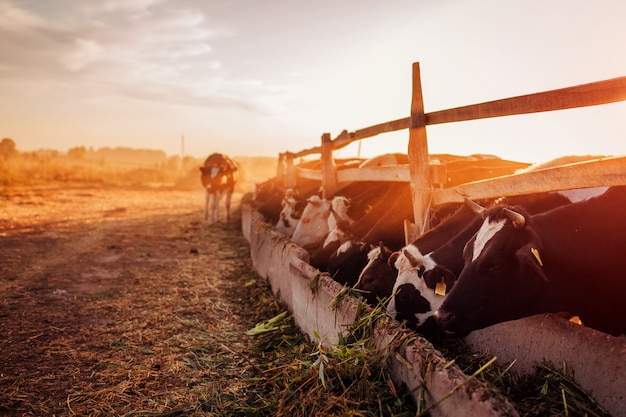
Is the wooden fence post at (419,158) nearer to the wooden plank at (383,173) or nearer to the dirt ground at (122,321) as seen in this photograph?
the wooden plank at (383,173)

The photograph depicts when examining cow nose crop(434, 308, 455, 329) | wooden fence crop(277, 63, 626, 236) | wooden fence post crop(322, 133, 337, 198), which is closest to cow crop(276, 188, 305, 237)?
wooden fence post crop(322, 133, 337, 198)

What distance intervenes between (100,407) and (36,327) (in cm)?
202

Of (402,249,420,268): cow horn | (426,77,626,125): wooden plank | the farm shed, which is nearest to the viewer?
the farm shed

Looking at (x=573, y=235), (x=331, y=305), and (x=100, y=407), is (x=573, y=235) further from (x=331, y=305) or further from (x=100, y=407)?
(x=100, y=407)

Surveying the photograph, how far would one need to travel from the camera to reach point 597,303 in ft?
9.21

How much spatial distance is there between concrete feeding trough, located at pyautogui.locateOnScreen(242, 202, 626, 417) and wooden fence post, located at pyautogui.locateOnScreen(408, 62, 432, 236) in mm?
1288

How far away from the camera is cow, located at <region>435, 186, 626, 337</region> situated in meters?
2.77

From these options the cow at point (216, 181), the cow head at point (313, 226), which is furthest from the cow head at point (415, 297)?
the cow at point (216, 181)

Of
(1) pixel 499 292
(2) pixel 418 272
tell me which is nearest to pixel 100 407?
(2) pixel 418 272

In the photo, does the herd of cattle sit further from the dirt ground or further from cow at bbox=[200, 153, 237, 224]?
cow at bbox=[200, 153, 237, 224]

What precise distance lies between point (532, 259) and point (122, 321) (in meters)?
4.21

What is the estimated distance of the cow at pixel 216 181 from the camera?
13555 mm

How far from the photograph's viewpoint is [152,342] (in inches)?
167

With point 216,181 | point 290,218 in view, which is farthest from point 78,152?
point 290,218
